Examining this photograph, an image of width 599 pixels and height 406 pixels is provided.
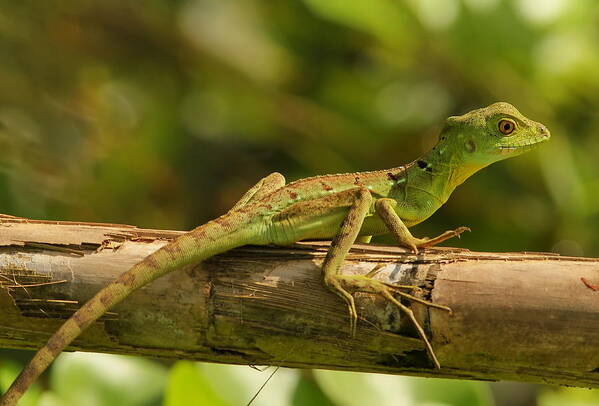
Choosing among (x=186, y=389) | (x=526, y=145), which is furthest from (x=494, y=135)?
(x=186, y=389)

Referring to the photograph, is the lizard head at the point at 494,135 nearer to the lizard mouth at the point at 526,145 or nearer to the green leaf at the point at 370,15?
the lizard mouth at the point at 526,145

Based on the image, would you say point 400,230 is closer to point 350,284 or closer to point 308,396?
point 350,284

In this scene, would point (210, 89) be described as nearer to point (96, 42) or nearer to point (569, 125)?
point (96, 42)

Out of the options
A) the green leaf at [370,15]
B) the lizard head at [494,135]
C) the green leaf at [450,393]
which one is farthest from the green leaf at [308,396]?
the green leaf at [370,15]

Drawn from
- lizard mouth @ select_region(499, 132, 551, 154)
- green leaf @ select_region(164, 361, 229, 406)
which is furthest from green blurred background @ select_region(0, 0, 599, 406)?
green leaf @ select_region(164, 361, 229, 406)

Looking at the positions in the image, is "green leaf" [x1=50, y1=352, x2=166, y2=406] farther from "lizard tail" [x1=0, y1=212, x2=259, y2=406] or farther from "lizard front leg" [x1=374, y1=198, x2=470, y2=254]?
"lizard front leg" [x1=374, y1=198, x2=470, y2=254]

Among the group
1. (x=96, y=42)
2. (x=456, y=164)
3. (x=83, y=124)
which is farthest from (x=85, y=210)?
(x=456, y=164)
